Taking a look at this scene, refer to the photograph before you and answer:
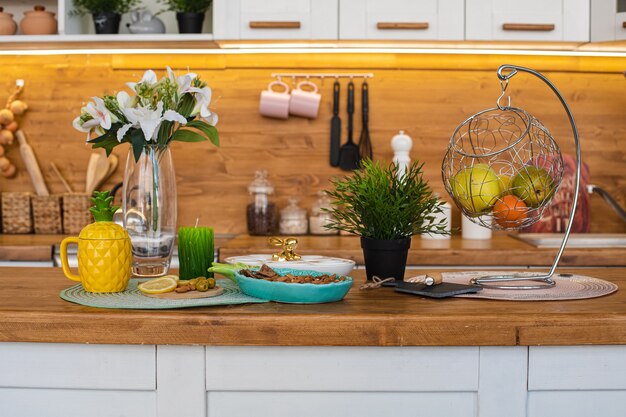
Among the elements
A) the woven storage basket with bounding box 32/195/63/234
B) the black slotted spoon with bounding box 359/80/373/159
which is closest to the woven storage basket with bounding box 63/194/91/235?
the woven storage basket with bounding box 32/195/63/234

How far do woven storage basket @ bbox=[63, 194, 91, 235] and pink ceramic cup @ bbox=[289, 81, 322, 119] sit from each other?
88 centimetres

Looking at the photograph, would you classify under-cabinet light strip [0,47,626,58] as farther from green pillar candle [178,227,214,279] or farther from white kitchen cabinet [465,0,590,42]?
green pillar candle [178,227,214,279]

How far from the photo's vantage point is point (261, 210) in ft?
9.64

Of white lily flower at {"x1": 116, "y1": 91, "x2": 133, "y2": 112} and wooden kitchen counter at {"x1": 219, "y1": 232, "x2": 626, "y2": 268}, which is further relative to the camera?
wooden kitchen counter at {"x1": 219, "y1": 232, "x2": 626, "y2": 268}

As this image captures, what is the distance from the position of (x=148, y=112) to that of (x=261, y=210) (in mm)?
1456

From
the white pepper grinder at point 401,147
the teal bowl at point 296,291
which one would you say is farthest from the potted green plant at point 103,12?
the teal bowl at point 296,291

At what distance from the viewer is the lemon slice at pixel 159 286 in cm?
139

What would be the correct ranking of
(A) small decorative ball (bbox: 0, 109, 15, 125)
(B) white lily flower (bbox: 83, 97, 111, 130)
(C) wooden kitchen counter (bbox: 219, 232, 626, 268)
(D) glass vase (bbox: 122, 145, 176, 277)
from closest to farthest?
(B) white lily flower (bbox: 83, 97, 111, 130), (D) glass vase (bbox: 122, 145, 176, 277), (C) wooden kitchen counter (bbox: 219, 232, 626, 268), (A) small decorative ball (bbox: 0, 109, 15, 125)

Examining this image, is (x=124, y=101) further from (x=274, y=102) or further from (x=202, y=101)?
(x=274, y=102)

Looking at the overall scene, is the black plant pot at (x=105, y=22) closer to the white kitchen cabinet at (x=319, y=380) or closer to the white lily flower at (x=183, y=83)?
the white lily flower at (x=183, y=83)

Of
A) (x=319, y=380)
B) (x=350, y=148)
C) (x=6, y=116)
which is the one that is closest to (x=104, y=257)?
(x=319, y=380)

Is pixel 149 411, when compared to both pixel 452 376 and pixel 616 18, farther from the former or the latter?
pixel 616 18

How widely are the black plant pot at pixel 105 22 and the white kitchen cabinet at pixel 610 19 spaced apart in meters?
1.70

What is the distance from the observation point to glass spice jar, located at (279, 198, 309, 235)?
296cm
